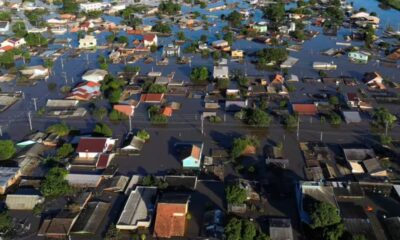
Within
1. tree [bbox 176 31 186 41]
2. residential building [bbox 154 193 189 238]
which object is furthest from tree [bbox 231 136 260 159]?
tree [bbox 176 31 186 41]

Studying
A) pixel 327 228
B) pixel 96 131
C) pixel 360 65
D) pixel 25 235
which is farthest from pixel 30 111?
pixel 360 65

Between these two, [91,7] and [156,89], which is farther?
[91,7]

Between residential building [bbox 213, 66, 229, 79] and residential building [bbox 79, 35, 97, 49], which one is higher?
residential building [bbox 213, 66, 229, 79]

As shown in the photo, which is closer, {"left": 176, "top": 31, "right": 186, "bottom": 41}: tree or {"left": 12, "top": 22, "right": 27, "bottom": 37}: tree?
{"left": 176, "top": 31, "right": 186, "bottom": 41}: tree

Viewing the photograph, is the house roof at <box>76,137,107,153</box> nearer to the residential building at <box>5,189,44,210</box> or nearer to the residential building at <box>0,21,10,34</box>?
the residential building at <box>5,189,44,210</box>

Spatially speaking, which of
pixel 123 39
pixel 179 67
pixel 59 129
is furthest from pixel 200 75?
pixel 123 39

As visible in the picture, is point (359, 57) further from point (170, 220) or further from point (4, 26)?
point (4, 26)
